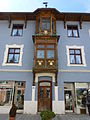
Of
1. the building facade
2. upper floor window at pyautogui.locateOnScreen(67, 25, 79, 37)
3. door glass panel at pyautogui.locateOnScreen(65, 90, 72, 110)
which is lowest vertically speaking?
door glass panel at pyautogui.locateOnScreen(65, 90, 72, 110)

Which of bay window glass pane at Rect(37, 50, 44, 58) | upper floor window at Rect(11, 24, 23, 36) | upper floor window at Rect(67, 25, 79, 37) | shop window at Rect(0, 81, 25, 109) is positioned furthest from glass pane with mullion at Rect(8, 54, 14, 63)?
upper floor window at Rect(67, 25, 79, 37)

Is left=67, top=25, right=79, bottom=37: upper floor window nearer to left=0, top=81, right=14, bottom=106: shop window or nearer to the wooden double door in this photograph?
the wooden double door

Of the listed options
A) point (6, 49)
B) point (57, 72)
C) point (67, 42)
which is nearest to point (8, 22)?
point (6, 49)

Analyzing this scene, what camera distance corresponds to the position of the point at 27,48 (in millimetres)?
12031

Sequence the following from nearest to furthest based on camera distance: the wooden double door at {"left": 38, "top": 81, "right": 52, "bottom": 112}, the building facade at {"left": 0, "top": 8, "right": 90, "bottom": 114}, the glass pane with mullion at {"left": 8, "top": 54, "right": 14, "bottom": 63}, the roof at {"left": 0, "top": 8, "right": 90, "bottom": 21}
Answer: the wooden double door at {"left": 38, "top": 81, "right": 52, "bottom": 112}
the building facade at {"left": 0, "top": 8, "right": 90, "bottom": 114}
the glass pane with mullion at {"left": 8, "top": 54, "right": 14, "bottom": 63}
the roof at {"left": 0, "top": 8, "right": 90, "bottom": 21}

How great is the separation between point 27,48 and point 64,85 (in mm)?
5013

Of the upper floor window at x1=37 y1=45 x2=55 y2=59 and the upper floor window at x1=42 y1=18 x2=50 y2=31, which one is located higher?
the upper floor window at x1=42 y1=18 x2=50 y2=31

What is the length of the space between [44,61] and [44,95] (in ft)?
9.80

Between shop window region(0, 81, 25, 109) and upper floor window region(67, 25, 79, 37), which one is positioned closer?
shop window region(0, 81, 25, 109)

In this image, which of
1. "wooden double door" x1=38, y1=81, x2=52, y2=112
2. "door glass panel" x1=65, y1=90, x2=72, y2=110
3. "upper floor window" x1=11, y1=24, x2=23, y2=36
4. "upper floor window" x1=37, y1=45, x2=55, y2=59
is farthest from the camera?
"upper floor window" x1=11, y1=24, x2=23, y2=36

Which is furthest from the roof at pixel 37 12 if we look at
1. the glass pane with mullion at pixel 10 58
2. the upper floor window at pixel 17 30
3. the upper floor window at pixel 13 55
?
the glass pane with mullion at pixel 10 58

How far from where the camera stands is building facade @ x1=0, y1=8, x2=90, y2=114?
10.5 metres

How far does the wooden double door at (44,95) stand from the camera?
10.4 m

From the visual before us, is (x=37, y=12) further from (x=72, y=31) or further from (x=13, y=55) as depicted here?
(x=13, y=55)
